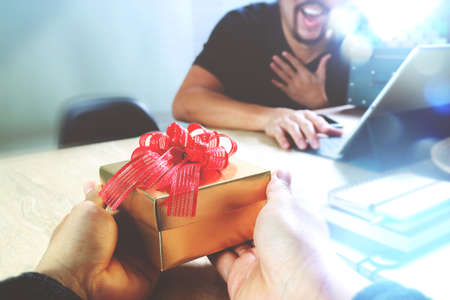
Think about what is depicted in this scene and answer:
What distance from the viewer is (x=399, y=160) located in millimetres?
726

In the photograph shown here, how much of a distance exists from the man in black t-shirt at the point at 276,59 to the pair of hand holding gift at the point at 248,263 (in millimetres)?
1060

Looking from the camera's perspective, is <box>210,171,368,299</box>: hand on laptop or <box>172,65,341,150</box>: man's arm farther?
<box>172,65,341,150</box>: man's arm

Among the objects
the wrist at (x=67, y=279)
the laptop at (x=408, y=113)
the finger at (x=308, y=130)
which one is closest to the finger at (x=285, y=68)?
the finger at (x=308, y=130)

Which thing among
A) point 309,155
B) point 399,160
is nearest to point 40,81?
point 309,155

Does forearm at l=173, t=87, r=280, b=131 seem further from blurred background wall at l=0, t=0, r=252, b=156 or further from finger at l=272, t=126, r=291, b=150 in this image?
blurred background wall at l=0, t=0, r=252, b=156

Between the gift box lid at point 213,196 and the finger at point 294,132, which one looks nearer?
the gift box lid at point 213,196

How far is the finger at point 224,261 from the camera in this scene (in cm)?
40

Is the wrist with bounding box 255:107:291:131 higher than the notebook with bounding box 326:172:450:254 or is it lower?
lower

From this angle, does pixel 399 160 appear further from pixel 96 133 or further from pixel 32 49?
pixel 32 49

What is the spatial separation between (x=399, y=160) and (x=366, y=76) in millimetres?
688

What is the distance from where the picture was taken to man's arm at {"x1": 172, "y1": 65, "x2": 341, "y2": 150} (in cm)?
87

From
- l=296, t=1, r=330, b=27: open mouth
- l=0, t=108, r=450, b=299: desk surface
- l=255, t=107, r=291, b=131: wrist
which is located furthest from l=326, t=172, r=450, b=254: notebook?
l=296, t=1, r=330, b=27: open mouth

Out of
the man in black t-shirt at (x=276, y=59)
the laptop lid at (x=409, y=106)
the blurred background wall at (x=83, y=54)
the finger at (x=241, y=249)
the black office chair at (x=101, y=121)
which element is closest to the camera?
the finger at (x=241, y=249)

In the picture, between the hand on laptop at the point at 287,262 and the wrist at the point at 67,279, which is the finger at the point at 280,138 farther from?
the wrist at the point at 67,279
